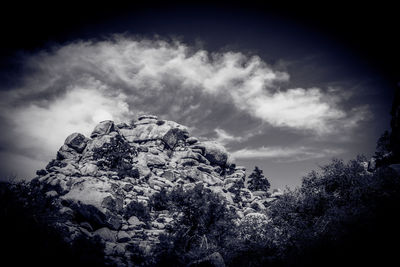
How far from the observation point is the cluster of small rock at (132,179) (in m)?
25.6

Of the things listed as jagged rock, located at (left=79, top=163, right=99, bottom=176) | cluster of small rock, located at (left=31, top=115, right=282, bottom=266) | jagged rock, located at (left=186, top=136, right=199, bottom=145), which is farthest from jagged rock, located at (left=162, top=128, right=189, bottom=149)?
jagged rock, located at (left=79, top=163, right=99, bottom=176)

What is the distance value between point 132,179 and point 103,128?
140 feet

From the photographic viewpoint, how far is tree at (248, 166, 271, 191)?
80562 mm

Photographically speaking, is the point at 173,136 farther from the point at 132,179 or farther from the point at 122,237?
the point at 122,237

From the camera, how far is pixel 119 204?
32875mm

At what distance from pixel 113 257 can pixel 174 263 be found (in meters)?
7.01

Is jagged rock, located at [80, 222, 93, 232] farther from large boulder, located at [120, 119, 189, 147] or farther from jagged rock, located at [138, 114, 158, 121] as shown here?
jagged rock, located at [138, 114, 158, 121]

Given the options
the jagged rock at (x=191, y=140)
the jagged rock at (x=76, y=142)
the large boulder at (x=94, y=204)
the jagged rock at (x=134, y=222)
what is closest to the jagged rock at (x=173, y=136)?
the jagged rock at (x=191, y=140)

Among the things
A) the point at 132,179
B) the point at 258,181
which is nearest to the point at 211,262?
the point at 132,179

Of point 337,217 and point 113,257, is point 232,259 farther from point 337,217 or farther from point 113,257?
point 113,257

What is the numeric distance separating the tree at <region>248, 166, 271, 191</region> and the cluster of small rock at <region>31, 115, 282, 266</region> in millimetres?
5440

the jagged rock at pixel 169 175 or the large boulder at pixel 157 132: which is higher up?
the large boulder at pixel 157 132

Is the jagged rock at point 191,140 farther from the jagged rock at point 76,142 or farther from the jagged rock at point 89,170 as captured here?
the jagged rock at point 89,170

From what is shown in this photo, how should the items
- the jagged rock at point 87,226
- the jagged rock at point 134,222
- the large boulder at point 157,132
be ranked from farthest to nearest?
1. the large boulder at point 157,132
2. the jagged rock at point 134,222
3. the jagged rock at point 87,226
